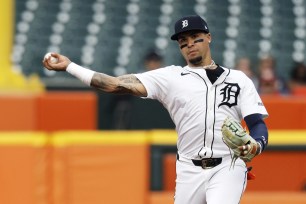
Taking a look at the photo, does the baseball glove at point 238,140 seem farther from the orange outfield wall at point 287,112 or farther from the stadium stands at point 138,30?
the stadium stands at point 138,30

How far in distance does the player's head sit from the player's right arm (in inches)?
13.9

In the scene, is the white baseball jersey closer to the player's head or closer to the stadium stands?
the player's head

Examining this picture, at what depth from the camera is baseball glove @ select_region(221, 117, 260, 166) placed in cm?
534

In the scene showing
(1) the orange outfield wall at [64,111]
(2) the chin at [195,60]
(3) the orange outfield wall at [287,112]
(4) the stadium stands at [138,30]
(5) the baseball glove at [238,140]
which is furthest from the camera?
(4) the stadium stands at [138,30]

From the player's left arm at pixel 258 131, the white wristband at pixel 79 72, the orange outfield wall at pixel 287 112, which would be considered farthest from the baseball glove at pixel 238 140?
the orange outfield wall at pixel 287 112

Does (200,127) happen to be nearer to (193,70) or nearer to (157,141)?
(193,70)

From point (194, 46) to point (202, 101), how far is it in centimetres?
34

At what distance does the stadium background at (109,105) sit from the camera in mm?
8141

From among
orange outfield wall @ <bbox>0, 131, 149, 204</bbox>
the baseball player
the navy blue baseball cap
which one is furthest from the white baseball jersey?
orange outfield wall @ <bbox>0, 131, 149, 204</bbox>

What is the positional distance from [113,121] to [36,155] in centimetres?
393

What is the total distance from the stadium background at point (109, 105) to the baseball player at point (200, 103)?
2279 millimetres

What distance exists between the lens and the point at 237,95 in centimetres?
582

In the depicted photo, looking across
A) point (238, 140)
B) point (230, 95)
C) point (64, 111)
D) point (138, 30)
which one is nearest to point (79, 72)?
point (230, 95)

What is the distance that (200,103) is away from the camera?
582 cm
